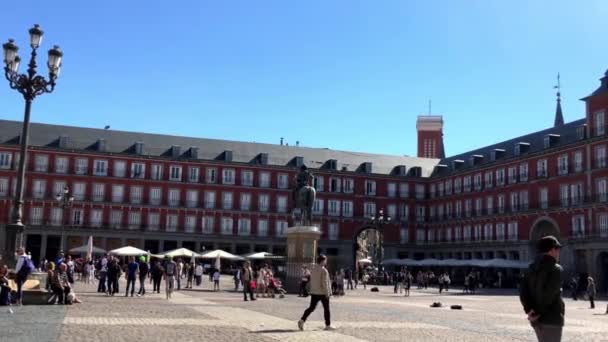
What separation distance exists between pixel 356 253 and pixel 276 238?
9.31m

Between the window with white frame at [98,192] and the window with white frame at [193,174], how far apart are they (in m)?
8.74

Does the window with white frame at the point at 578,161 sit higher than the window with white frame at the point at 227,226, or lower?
higher

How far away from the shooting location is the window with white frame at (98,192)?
219ft

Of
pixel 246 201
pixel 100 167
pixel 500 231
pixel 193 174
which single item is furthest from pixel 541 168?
pixel 100 167

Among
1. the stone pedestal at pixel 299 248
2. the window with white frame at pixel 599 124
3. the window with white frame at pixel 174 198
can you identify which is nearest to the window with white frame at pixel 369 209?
the window with white frame at pixel 174 198

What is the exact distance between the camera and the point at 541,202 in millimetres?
56875

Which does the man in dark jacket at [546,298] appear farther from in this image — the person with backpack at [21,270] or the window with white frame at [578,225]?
the window with white frame at [578,225]

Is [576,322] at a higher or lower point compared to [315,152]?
lower

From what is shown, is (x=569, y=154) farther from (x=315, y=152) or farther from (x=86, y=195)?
(x=86, y=195)

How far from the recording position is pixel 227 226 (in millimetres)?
69938

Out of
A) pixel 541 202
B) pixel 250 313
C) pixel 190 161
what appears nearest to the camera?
pixel 250 313

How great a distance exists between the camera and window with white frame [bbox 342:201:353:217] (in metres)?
73.8

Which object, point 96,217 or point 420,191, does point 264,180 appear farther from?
point 420,191

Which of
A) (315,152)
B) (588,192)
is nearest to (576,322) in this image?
(588,192)
